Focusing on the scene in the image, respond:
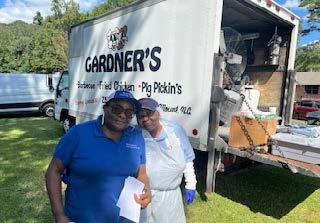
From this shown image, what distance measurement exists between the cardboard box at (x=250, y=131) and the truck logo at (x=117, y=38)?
2.45m

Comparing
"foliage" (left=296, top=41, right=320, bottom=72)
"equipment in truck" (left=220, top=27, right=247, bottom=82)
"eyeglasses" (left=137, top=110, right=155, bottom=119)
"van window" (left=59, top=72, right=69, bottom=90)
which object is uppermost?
"foliage" (left=296, top=41, right=320, bottom=72)

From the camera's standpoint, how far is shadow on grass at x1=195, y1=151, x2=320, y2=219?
503 centimetres

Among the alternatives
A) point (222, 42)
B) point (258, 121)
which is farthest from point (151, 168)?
point (222, 42)

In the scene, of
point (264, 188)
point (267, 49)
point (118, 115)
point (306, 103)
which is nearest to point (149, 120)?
point (118, 115)

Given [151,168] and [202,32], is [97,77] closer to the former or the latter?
[202,32]

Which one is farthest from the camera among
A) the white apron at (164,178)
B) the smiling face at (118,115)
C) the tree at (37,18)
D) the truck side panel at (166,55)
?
the tree at (37,18)

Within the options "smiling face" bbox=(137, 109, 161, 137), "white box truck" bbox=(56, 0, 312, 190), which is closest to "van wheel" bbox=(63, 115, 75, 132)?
"white box truck" bbox=(56, 0, 312, 190)

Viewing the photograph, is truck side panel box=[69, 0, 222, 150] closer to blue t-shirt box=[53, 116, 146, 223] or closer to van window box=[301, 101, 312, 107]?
blue t-shirt box=[53, 116, 146, 223]

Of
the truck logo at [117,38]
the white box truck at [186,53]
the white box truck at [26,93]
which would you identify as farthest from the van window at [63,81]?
the white box truck at [26,93]

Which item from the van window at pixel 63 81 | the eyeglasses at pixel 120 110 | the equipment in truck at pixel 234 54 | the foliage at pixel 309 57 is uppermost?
the foliage at pixel 309 57

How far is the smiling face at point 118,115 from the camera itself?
2.21 meters

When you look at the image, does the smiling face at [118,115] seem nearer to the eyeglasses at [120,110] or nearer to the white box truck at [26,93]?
the eyeglasses at [120,110]

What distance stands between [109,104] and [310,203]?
13.4ft

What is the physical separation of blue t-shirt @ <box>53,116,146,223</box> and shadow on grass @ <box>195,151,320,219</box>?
304cm
